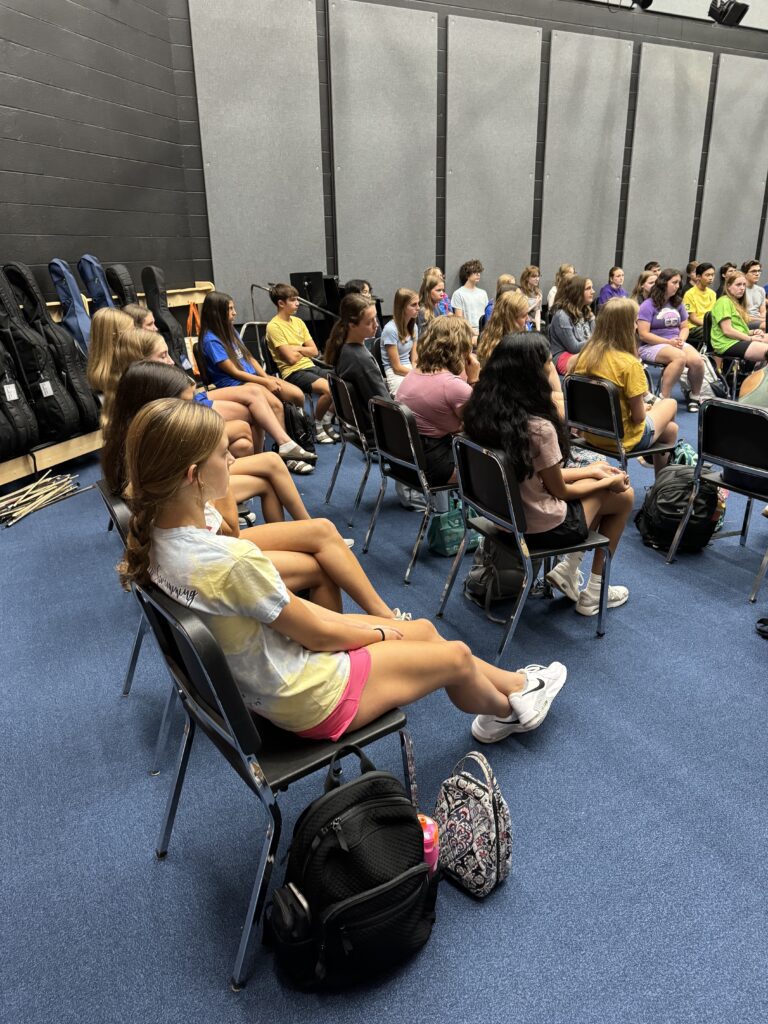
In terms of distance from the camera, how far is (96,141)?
551cm

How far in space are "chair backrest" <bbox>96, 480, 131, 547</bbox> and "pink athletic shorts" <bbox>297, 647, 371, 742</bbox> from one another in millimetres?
713

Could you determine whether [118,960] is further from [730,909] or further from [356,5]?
[356,5]

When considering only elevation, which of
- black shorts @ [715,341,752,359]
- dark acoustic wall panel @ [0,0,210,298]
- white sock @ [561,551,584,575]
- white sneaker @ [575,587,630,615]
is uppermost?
dark acoustic wall panel @ [0,0,210,298]

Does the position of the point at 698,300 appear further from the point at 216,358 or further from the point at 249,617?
the point at 249,617

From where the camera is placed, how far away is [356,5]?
6.95 meters

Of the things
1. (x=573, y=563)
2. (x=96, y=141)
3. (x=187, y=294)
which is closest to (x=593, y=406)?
(x=573, y=563)

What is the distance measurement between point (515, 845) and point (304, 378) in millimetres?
4079

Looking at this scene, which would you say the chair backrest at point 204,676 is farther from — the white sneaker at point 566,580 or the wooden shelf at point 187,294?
the wooden shelf at point 187,294

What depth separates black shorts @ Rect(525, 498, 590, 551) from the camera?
2.44 m

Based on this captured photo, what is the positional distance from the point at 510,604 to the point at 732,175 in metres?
9.29

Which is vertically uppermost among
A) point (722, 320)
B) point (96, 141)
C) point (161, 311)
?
point (96, 141)

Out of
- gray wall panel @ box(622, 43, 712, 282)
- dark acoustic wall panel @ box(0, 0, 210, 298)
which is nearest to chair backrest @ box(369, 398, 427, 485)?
dark acoustic wall panel @ box(0, 0, 210, 298)

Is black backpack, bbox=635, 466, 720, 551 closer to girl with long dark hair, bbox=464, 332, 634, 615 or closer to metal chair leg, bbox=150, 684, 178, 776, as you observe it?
girl with long dark hair, bbox=464, 332, 634, 615

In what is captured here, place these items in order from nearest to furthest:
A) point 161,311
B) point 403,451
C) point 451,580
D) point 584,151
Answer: point 451,580 → point 403,451 → point 161,311 → point 584,151
